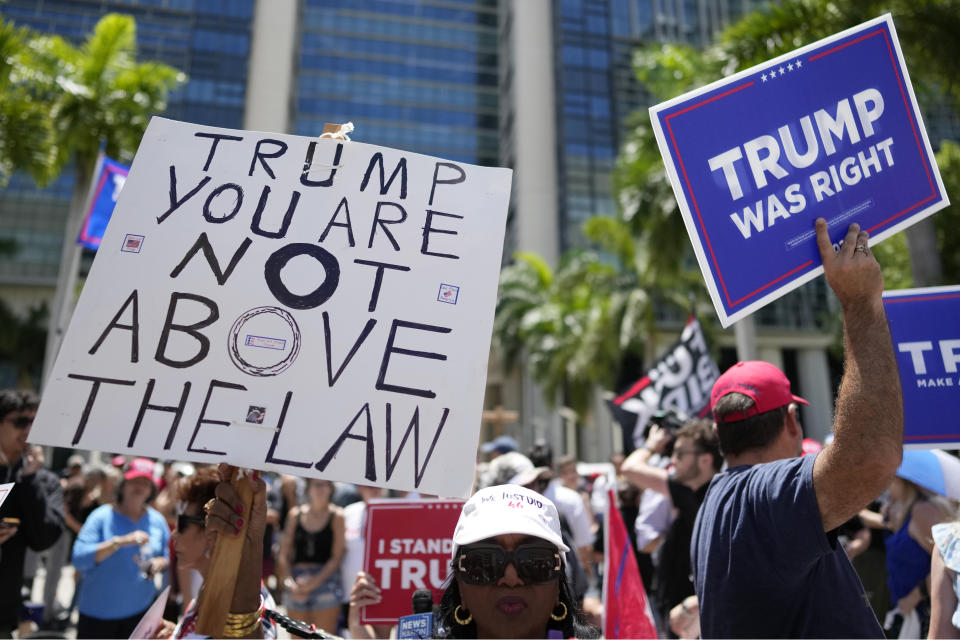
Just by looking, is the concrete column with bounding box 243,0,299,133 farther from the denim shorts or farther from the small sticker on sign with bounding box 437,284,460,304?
the small sticker on sign with bounding box 437,284,460,304

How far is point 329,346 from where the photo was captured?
6.54 feet

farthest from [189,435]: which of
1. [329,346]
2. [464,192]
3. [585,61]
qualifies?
[585,61]

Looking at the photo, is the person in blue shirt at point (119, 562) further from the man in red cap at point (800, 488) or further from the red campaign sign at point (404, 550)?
the man in red cap at point (800, 488)

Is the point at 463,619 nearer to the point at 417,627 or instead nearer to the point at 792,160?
the point at 417,627

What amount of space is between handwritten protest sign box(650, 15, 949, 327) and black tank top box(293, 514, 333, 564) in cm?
413

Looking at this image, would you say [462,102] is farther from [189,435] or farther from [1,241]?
[189,435]

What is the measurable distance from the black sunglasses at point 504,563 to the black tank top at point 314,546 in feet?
12.5

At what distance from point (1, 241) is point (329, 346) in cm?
4420

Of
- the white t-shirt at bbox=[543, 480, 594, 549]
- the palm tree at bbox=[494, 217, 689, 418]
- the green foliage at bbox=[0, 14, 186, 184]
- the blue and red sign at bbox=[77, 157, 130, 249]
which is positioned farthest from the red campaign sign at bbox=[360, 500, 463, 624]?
the palm tree at bbox=[494, 217, 689, 418]

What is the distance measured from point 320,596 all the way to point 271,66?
45875mm

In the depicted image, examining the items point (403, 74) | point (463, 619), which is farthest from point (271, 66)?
point (463, 619)

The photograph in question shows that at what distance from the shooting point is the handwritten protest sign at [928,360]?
2520mm

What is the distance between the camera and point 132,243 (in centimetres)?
208

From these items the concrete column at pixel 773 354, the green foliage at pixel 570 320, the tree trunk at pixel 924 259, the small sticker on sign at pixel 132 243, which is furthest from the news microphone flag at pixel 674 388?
the concrete column at pixel 773 354
